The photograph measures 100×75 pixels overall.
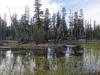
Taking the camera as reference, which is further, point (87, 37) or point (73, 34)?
point (87, 37)

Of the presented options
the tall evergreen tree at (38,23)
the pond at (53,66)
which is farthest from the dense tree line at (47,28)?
the pond at (53,66)

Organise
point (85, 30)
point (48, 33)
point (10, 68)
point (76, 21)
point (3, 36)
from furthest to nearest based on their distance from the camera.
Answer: point (85, 30), point (76, 21), point (3, 36), point (48, 33), point (10, 68)

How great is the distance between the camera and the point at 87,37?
8938 centimetres

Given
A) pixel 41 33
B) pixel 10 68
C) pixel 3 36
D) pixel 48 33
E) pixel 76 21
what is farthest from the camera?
pixel 76 21

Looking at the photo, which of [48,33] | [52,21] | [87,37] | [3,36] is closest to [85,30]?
[87,37]

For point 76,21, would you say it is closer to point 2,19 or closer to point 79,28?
point 79,28

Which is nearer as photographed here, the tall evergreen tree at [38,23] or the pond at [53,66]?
the pond at [53,66]

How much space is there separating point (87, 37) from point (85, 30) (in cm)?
308

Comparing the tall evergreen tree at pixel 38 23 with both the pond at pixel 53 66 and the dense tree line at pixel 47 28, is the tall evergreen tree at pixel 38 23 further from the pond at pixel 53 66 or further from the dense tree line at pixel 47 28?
the pond at pixel 53 66

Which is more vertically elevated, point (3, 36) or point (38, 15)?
point (38, 15)

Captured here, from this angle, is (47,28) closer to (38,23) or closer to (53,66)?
(38,23)

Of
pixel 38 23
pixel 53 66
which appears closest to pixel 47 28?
pixel 38 23

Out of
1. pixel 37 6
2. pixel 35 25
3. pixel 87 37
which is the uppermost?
pixel 37 6

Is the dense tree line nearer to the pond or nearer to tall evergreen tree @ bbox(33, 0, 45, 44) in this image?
tall evergreen tree @ bbox(33, 0, 45, 44)
